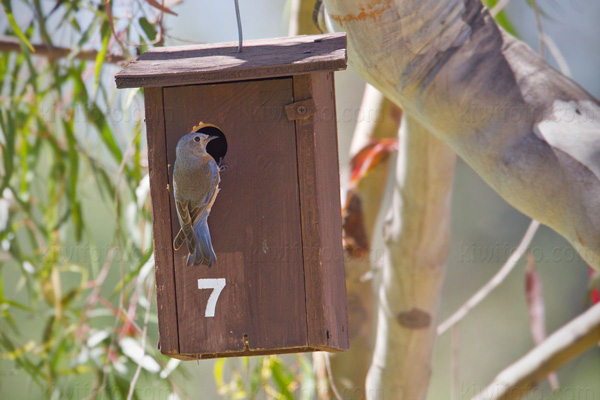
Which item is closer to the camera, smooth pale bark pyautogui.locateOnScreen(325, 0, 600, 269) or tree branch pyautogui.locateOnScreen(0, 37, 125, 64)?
smooth pale bark pyautogui.locateOnScreen(325, 0, 600, 269)

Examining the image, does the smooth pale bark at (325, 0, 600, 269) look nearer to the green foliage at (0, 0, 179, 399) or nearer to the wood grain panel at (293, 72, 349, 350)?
the wood grain panel at (293, 72, 349, 350)

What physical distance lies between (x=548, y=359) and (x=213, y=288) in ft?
4.19

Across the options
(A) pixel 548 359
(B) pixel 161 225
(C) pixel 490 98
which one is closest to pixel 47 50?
(B) pixel 161 225

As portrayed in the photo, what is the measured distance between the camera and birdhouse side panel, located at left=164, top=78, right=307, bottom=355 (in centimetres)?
142

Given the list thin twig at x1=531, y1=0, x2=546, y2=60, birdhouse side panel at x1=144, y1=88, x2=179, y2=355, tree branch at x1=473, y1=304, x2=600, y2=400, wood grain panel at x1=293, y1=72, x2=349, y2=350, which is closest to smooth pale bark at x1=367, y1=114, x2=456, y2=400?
tree branch at x1=473, y1=304, x2=600, y2=400

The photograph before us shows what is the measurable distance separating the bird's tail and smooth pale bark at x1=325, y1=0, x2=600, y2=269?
1.50ft

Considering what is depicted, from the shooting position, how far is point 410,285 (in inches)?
91.7

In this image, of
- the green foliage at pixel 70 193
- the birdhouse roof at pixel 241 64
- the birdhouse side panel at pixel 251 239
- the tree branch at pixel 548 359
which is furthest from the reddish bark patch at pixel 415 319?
the birdhouse roof at pixel 241 64

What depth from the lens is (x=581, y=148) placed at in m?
1.36

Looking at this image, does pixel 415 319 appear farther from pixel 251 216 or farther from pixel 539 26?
pixel 251 216

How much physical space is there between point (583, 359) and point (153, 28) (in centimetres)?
511

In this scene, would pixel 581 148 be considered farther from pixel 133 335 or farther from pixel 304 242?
pixel 133 335

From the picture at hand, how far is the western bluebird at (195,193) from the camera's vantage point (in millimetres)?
1396

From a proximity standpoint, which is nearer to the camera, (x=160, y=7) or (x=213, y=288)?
(x=213, y=288)
